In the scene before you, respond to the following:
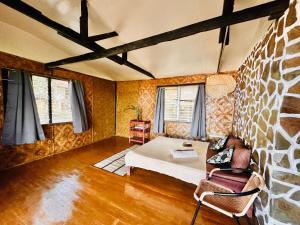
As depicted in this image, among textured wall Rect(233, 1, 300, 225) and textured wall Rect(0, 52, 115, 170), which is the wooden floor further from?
textured wall Rect(233, 1, 300, 225)

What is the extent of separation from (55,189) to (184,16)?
126 inches

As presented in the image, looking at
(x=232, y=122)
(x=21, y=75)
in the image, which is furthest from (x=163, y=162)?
(x=21, y=75)

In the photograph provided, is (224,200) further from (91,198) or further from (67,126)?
(67,126)

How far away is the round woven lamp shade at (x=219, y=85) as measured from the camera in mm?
3590

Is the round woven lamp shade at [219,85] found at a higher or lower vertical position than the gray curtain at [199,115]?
higher

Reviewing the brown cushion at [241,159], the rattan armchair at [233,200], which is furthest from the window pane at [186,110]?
the rattan armchair at [233,200]

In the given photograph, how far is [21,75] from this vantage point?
9.57 feet

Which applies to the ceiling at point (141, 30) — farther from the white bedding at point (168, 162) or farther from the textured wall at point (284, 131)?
the white bedding at point (168, 162)

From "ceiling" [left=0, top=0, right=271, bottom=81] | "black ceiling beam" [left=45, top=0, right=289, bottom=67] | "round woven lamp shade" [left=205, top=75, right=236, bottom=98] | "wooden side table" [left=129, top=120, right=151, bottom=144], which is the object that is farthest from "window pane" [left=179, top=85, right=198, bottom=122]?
"black ceiling beam" [left=45, top=0, right=289, bottom=67]

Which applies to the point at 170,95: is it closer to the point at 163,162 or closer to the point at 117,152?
the point at 117,152

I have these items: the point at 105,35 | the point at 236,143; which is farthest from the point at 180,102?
the point at 105,35

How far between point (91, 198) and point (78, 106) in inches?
109

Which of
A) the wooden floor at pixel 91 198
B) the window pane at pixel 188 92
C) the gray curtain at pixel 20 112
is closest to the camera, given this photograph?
the wooden floor at pixel 91 198

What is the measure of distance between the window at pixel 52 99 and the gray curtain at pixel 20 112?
28 centimetres
